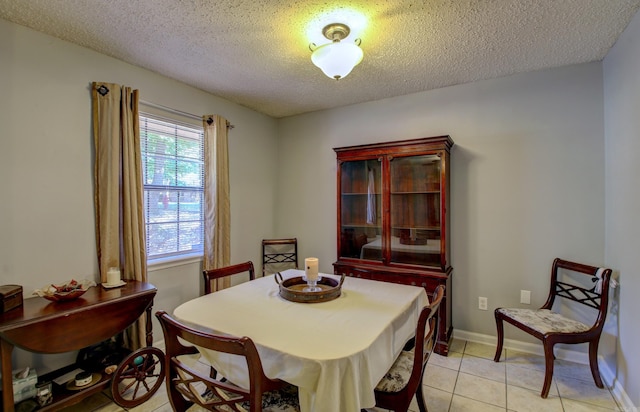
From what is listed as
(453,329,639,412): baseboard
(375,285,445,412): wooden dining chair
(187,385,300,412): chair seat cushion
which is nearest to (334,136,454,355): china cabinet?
(453,329,639,412): baseboard

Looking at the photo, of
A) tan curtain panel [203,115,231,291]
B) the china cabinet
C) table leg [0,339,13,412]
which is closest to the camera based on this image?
table leg [0,339,13,412]

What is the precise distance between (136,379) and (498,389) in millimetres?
2538

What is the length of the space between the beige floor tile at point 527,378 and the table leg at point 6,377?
122 inches

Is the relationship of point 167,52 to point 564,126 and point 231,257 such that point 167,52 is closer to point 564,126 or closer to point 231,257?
point 231,257

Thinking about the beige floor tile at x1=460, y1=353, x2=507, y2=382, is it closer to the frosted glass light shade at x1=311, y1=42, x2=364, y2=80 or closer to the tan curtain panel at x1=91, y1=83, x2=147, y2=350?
the frosted glass light shade at x1=311, y1=42, x2=364, y2=80

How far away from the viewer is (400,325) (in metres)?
1.61

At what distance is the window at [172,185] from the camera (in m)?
2.74

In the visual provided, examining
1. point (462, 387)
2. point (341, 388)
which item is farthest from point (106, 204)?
point (462, 387)

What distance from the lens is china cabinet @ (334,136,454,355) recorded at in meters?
2.76

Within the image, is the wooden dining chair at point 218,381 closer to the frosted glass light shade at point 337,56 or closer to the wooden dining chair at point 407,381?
the wooden dining chair at point 407,381

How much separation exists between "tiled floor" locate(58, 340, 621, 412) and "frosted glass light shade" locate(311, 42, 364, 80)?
89.8 inches

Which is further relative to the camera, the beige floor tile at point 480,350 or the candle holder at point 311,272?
the beige floor tile at point 480,350

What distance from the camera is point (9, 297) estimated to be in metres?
1.69

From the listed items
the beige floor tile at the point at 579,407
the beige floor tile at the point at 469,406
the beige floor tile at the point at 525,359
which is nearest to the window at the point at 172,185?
the beige floor tile at the point at 469,406
